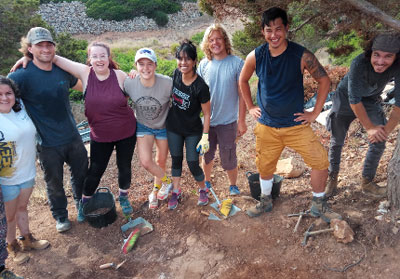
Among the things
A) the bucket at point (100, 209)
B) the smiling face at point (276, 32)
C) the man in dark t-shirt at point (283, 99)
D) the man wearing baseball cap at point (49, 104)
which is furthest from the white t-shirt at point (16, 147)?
the smiling face at point (276, 32)

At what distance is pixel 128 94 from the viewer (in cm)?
344

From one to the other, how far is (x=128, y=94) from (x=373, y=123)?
2472mm

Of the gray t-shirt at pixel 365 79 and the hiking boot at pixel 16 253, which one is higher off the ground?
the gray t-shirt at pixel 365 79

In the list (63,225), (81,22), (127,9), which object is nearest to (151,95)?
(63,225)

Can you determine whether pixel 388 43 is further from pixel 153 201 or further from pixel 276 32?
pixel 153 201

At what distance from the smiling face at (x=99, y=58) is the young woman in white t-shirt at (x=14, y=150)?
2.41ft

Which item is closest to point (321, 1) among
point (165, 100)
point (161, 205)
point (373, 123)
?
point (373, 123)

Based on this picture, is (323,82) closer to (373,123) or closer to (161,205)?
(373,123)

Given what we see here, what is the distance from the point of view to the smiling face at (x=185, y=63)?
10.5 ft

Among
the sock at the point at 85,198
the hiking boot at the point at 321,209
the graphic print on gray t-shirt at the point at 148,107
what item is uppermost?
the graphic print on gray t-shirt at the point at 148,107

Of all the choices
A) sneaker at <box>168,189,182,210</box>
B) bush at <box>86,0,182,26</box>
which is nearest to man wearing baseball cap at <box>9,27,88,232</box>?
sneaker at <box>168,189,182,210</box>

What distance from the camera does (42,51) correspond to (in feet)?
10.4

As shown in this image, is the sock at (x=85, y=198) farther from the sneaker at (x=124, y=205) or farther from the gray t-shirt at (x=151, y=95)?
the gray t-shirt at (x=151, y=95)

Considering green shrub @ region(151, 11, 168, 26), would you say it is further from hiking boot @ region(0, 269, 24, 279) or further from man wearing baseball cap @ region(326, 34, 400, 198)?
hiking boot @ region(0, 269, 24, 279)
